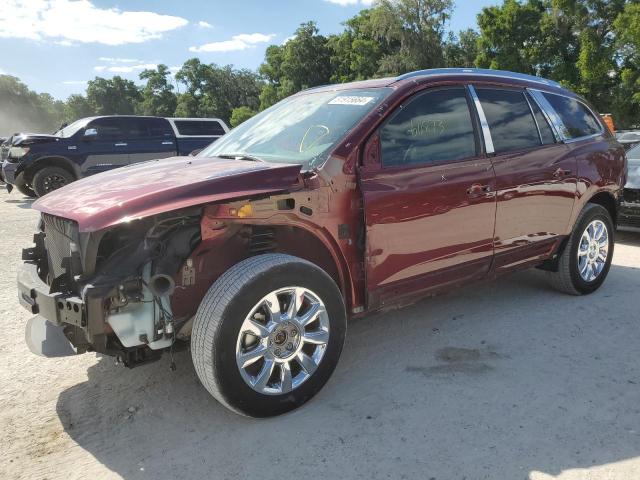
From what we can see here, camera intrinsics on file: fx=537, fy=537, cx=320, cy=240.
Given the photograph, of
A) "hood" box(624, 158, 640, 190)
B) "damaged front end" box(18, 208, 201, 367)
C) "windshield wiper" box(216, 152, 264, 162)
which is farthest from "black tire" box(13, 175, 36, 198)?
"hood" box(624, 158, 640, 190)

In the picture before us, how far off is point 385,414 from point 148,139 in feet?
36.6

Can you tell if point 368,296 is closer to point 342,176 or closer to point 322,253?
point 322,253

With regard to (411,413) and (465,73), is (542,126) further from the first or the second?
(411,413)

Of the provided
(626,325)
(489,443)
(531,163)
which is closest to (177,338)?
A: (489,443)

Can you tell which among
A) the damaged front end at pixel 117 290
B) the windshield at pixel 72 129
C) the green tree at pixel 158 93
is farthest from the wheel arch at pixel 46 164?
the green tree at pixel 158 93

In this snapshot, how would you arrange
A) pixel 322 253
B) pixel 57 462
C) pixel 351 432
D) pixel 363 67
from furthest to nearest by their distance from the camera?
pixel 363 67 < pixel 322 253 < pixel 351 432 < pixel 57 462

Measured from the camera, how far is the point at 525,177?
404 cm

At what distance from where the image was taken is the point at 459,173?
3619 mm

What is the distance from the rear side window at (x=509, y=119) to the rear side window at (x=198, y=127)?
10255mm

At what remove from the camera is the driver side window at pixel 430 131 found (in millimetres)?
3373

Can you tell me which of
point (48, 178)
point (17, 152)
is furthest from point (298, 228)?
point (17, 152)

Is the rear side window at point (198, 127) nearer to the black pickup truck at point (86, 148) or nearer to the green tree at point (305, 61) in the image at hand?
the black pickup truck at point (86, 148)

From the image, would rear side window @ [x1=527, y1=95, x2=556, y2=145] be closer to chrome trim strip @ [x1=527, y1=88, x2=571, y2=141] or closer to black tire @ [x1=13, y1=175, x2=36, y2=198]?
chrome trim strip @ [x1=527, y1=88, x2=571, y2=141]

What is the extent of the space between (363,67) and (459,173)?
52526 millimetres
